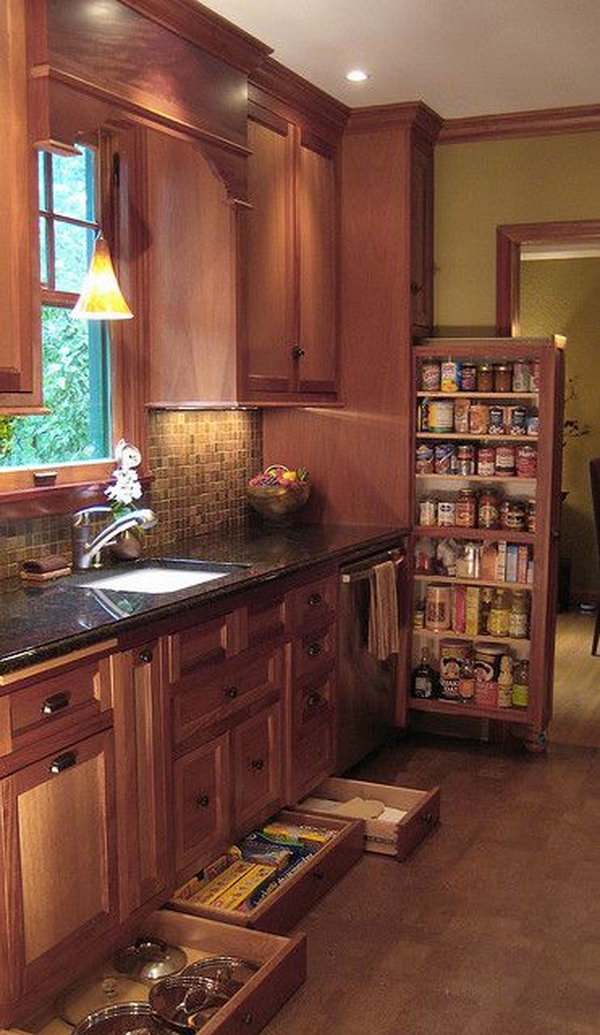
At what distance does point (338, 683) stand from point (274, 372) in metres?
1.14

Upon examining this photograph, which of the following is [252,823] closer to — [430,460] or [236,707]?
[236,707]

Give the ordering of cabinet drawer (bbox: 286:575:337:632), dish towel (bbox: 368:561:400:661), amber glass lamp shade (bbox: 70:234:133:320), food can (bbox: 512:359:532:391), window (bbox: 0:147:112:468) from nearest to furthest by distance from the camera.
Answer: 1. amber glass lamp shade (bbox: 70:234:133:320)
2. window (bbox: 0:147:112:468)
3. cabinet drawer (bbox: 286:575:337:632)
4. dish towel (bbox: 368:561:400:661)
5. food can (bbox: 512:359:532:391)

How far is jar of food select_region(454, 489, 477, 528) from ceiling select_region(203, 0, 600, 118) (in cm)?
153

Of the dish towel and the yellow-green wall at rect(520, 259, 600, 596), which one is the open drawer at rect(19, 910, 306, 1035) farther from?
the yellow-green wall at rect(520, 259, 600, 596)

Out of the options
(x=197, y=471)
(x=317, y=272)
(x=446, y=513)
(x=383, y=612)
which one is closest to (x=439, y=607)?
(x=446, y=513)

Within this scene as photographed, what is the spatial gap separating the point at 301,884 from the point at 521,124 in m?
3.15

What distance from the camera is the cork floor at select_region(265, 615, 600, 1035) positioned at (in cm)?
264

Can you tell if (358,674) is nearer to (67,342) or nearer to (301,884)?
(301,884)

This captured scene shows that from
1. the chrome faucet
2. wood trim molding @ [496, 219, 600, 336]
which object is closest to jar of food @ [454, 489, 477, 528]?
wood trim molding @ [496, 219, 600, 336]

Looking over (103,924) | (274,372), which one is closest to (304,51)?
(274,372)

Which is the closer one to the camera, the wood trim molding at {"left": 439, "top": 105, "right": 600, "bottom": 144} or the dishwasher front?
the dishwasher front

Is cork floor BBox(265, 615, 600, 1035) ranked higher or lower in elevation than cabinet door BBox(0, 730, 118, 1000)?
lower

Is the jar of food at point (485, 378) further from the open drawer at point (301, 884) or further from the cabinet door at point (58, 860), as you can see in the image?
the cabinet door at point (58, 860)

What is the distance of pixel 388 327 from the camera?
4.53 meters
